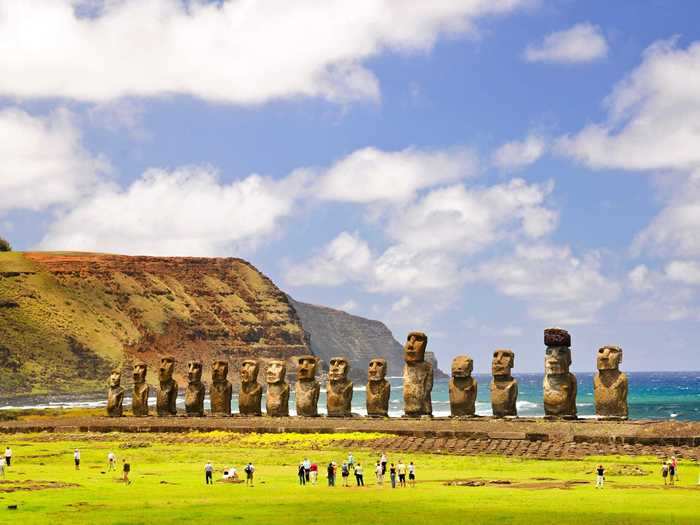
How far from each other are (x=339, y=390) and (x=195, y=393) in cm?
851

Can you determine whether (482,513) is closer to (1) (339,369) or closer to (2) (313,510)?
(2) (313,510)

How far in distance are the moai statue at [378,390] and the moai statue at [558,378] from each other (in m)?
7.42

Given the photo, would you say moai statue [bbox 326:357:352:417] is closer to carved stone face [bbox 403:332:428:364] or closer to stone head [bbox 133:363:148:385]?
carved stone face [bbox 403:332:428:364]

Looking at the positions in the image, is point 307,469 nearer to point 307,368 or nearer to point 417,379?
point 417,379

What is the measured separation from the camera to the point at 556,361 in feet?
144

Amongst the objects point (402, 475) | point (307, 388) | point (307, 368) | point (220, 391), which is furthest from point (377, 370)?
point (402, 475)

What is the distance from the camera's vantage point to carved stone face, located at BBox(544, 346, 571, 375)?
144 feet

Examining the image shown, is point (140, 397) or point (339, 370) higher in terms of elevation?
point (339, 370)

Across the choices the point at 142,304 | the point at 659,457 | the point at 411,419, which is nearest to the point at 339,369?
the point at 411,419

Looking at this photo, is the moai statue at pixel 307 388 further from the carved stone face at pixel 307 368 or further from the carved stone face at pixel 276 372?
the carved stone face at pixel 276 372

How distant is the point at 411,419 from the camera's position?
152 feet

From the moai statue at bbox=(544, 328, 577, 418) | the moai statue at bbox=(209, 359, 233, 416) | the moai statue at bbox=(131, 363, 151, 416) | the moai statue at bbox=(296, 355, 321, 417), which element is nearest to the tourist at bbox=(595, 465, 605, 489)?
the moai statue at bbox=(544, 328, 577, 418)

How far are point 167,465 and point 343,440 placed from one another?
684 cm

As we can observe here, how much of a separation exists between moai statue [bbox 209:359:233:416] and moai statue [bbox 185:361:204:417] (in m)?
0.79
